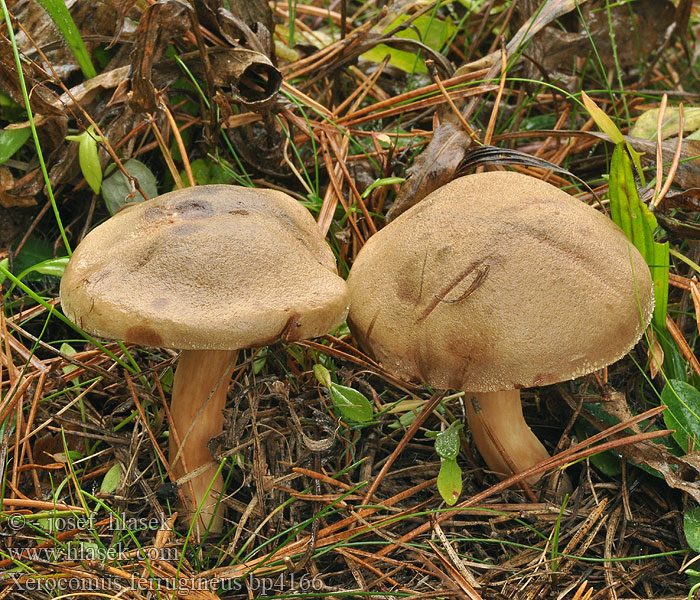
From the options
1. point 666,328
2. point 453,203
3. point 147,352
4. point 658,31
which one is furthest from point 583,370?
point 658,31

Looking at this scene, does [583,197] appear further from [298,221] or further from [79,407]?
[79,407]

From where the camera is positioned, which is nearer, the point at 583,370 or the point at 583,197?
the point at 583,370

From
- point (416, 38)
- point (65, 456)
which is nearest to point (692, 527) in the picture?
point (65, 456)

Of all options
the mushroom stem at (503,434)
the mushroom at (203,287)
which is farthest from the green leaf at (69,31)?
the mushroom stem at (503,434)

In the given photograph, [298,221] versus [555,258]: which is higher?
[298,221]

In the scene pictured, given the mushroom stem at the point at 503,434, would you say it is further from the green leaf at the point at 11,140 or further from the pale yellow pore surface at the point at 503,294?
the green leaf at the point at 11,140

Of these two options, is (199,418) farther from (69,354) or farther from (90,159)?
(90,159)

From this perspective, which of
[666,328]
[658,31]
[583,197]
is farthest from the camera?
[658,31]

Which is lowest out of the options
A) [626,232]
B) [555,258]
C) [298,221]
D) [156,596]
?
[156,596]
